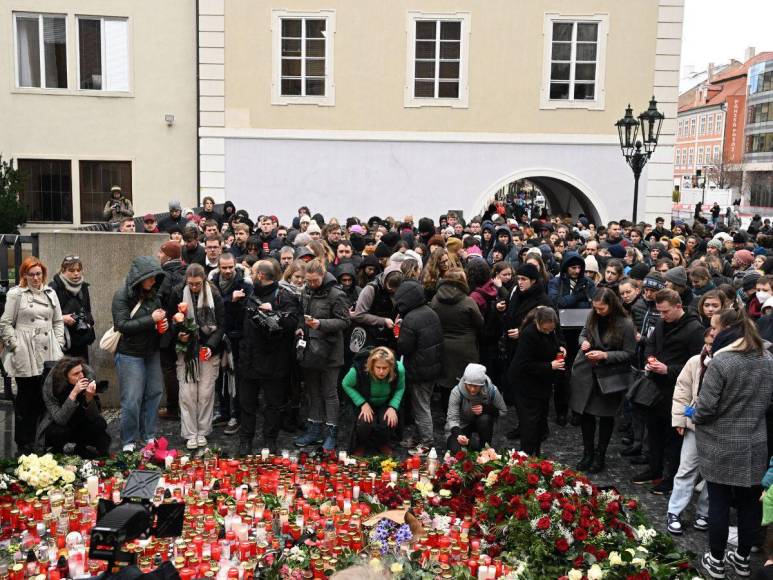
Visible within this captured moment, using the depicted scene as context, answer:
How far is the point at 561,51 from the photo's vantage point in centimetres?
1997

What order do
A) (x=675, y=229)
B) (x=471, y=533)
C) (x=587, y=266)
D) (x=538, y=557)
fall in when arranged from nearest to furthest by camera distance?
1. (x=538, y=557)
2. (x=471, y=533)
3. (x=587, y=266)
4. (x=675, y=229)

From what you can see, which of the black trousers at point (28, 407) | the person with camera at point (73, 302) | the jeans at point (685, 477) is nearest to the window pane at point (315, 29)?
the person with camera at point (73, 302)

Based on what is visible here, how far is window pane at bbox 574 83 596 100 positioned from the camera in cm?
2008

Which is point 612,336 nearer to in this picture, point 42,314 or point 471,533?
point 471,533

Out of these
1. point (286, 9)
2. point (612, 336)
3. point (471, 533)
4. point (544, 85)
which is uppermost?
point (286, 9)

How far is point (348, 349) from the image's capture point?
9430 millimetres

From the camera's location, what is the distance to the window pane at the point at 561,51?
65.4ft

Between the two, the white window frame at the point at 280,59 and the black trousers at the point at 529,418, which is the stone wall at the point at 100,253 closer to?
the black trousers at the point at 529,418

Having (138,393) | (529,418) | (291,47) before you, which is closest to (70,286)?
(138,393)

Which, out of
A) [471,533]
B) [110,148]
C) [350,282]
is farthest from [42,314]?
[110,148]

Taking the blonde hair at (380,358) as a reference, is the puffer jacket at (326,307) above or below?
above

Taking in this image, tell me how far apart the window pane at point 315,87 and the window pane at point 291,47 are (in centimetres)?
71

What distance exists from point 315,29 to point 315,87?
4.30ft

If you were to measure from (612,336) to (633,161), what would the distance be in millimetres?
7665
